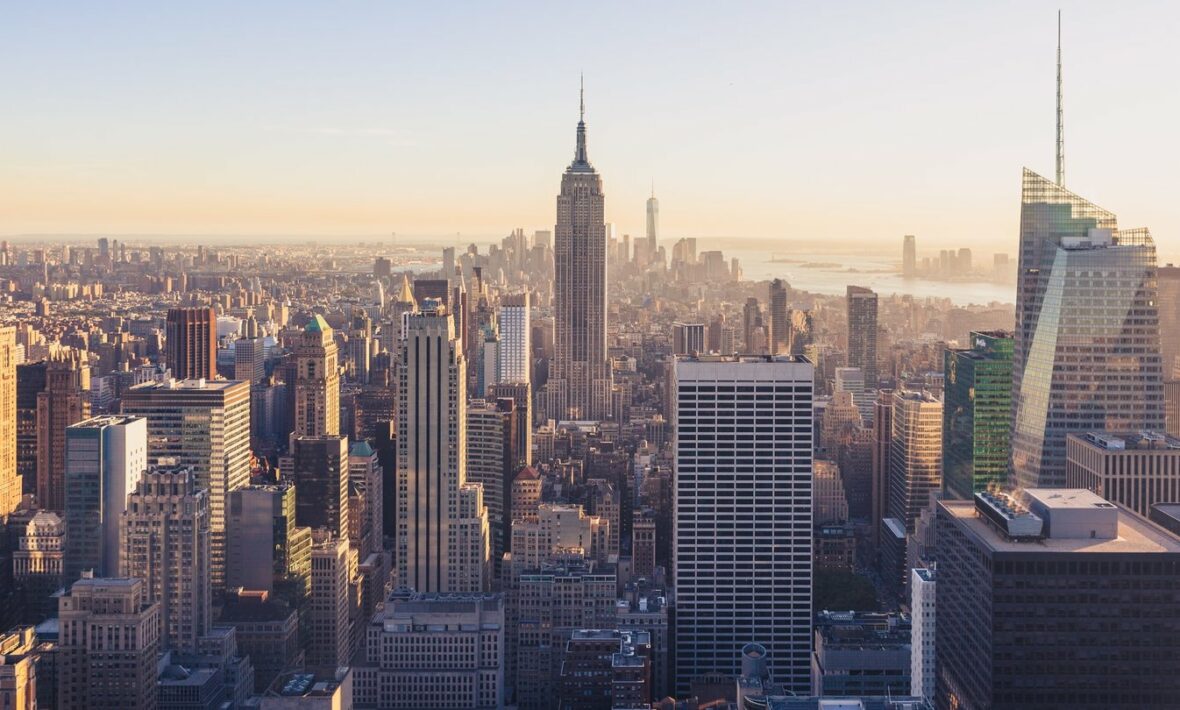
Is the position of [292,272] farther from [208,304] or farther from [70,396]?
[70,396]

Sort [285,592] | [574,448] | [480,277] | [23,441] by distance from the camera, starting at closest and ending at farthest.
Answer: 1. [285,592]
2. [23,441]
3. [574,448]
4. [480,277]

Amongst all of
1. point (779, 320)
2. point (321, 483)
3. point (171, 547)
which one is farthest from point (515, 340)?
point (171, 547)

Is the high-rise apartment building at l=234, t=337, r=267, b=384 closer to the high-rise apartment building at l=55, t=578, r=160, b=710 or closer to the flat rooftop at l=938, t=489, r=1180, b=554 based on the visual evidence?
the high-rise apartment building at l=55, t=578, r=160, b=710

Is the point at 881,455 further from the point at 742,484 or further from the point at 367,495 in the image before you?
the point at 367,495

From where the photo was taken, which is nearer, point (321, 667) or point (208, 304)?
point (321, 667)

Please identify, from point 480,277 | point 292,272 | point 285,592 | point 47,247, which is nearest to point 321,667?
point 285,592

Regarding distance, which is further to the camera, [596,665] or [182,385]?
[182,385]

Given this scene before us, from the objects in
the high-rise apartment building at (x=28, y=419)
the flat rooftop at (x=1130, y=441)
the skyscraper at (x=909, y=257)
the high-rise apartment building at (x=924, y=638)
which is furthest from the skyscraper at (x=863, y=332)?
the high-rise apartment building at (x=28, y=419)
